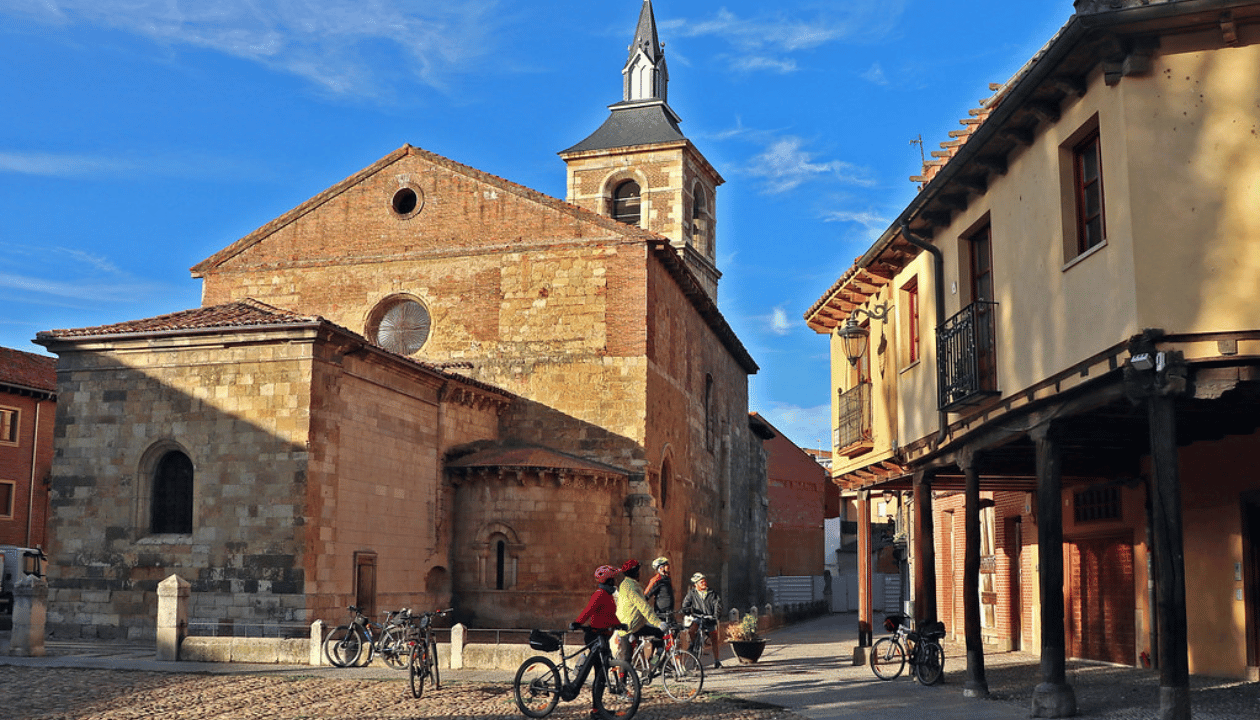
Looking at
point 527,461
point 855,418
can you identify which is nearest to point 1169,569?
point 855,418

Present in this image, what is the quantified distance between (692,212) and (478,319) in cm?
1662

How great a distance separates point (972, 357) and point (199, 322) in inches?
579

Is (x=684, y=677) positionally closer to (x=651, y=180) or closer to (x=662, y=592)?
(x=662, y=592)

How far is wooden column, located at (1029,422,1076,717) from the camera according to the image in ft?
36.2

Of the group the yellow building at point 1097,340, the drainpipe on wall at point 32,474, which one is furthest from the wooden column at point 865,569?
the drainpipe on wall at point 32,474

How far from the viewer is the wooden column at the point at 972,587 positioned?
13312mm

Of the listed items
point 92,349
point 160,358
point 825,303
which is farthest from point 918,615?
point 92,349

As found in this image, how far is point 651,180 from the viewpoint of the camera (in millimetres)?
42375

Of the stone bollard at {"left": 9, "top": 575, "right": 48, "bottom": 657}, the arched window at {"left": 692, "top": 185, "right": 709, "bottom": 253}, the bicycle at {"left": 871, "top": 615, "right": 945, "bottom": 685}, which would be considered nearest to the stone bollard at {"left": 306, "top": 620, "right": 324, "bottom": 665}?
the stone bollard at {"left": 9, "top": 575, "right": 48, "bottom": 657}

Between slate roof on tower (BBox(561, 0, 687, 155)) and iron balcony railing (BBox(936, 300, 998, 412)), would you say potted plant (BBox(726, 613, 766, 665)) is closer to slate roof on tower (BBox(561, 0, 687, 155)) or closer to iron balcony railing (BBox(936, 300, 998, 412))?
iron balcony railing (BBox(936, 300, 998, 412))

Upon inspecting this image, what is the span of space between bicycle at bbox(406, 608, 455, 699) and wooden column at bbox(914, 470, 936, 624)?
6.42 meters

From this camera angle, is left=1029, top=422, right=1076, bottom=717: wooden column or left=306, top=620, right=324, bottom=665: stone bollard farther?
left=306, top=620, right=324, bottom=665: stone bollard

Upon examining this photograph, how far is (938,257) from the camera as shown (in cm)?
1506

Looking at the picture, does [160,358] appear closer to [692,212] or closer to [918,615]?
[918,615]
